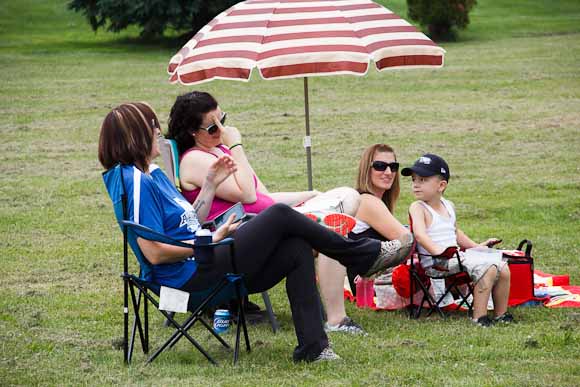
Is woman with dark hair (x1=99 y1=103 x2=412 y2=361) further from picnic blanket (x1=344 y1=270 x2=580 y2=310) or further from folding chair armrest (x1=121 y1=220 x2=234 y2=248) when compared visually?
picnic blanket (x1=344 y1=270 x2=580 y2=310)

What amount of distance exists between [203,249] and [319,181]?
7208 millimetres

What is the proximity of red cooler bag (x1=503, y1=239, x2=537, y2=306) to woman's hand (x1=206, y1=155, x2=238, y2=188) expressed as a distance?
6.58 feet

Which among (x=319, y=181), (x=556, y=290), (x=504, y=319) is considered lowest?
(x=319, y=181)

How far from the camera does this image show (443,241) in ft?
21.7

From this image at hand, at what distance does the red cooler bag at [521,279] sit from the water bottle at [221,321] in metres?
1.90

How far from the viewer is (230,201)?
6375mm

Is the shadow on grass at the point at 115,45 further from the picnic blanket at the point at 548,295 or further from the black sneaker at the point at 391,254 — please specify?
the black sneaker at the point at 391,254

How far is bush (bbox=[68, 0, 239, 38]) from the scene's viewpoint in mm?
31516

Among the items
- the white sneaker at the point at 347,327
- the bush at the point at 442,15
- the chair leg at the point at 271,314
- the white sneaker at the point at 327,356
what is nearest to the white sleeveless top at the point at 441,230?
the white sneaker at the point at 347,327

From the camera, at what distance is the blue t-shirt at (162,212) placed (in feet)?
17.2

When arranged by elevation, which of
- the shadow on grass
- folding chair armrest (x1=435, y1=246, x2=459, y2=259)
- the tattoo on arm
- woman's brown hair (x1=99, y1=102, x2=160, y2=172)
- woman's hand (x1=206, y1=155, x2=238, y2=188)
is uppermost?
woman's brown hair (x1=99, y1=102, x2=160, y2=172)

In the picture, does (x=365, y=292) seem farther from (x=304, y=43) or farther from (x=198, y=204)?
(x=304, y=43)

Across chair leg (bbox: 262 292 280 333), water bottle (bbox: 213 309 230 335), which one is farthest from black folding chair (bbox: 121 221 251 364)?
chair leg (bbox: 262 292 280 333)

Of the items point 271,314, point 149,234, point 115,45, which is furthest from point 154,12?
point 149,234
